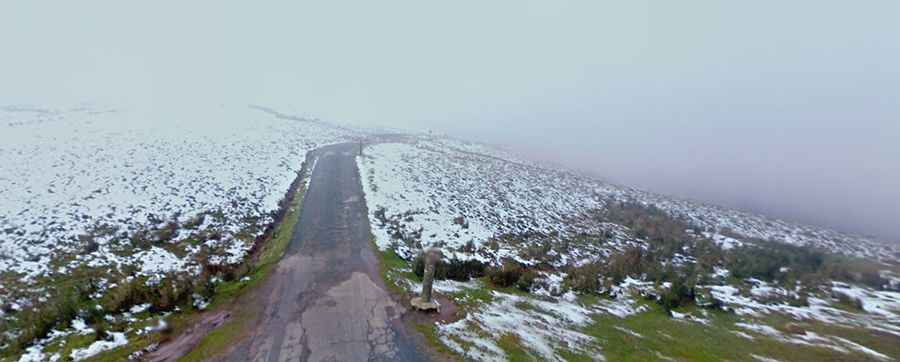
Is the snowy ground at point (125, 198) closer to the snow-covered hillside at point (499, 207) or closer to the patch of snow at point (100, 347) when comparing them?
the patch of snow at point (100, 347)

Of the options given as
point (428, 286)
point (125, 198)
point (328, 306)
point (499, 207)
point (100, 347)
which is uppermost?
point (499, 207)

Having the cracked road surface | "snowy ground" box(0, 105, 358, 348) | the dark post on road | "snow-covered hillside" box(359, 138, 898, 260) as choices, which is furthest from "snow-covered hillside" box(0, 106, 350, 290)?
the dark post on road

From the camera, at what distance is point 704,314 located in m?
13.2

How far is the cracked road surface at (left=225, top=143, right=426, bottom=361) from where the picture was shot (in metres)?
8.96

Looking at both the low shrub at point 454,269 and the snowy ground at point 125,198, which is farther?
the low shrub at point 454,269

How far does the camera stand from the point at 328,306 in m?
11.2

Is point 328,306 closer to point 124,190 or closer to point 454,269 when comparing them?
point 454,269

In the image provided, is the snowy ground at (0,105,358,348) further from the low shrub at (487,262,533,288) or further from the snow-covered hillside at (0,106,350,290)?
the low shrub at (487,262,533,288)

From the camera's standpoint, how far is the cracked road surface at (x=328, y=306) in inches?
353

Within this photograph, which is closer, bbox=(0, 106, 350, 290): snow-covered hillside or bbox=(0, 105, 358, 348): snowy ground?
bbox=(0, 105, 358, 348): snowy ground

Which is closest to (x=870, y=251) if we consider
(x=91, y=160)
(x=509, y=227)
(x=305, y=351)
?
(x=509, y=227)

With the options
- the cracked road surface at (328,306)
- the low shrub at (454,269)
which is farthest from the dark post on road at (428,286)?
the low shrub at (454,269)

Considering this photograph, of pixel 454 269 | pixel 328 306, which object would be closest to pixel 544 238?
pixel 454 269

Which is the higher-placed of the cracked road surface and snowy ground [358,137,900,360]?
snowy ground [358,137,900,360]
